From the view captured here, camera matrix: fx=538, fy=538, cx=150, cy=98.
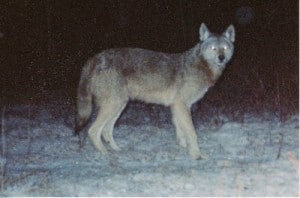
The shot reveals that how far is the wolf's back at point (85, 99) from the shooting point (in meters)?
6.79

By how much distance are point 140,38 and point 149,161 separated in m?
15.0

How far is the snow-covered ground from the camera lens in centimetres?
498

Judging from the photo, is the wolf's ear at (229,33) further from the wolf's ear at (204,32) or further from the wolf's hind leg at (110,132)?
the wolf's hind leg at (110,132)

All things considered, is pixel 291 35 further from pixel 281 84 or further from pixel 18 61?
pixel 18 61

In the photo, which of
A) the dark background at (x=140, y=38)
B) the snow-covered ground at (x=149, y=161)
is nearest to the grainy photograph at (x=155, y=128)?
the snow-covered ground at (x=149, y=161)

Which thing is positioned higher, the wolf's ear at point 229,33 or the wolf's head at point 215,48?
the wolf's ear at point 229,33

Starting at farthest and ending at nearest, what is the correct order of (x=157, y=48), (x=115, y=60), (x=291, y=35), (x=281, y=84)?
1. (x=291, y=35)
2. (x=157, y=48)
3. (x=281, y=84)
4. (x=115, y=60)

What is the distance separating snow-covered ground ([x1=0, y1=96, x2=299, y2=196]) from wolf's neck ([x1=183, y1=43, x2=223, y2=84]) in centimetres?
94

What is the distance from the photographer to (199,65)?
276 inches

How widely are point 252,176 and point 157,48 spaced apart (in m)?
15.0

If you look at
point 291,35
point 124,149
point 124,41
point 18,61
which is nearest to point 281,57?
point 291,35

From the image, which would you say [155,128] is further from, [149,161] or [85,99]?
[149,161]

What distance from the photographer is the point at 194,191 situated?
16.0 feet

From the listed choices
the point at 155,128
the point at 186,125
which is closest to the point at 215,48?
the point at 186,125
